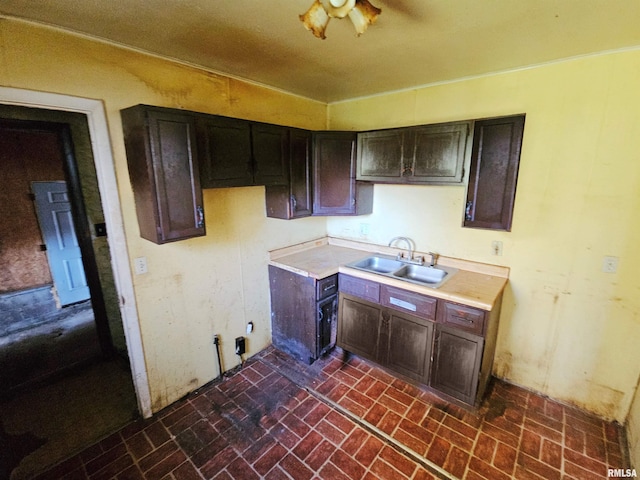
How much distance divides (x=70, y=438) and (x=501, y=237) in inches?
142

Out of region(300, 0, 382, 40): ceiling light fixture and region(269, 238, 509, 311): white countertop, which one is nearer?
region(300, 0, 382, 40): ceiling light fixture

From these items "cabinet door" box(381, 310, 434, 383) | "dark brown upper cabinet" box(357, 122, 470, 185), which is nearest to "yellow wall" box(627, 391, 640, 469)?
"cabinet door" box(381, 310, 434, 383)

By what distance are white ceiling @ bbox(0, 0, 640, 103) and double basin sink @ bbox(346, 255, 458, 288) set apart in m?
1.62

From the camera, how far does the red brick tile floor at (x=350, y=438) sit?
5.99ft

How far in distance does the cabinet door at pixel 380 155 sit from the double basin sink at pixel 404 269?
827mm

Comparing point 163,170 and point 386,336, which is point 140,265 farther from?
point 386,336

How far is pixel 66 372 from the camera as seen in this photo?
8.76 ft

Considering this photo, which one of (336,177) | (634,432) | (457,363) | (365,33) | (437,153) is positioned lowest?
(634,432)

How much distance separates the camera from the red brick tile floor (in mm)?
1826

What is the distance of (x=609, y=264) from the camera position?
2.02 m

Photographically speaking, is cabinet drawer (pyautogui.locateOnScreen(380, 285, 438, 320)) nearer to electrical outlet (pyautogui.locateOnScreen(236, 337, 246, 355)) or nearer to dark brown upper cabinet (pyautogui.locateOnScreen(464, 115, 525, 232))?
dark brown upper cabinet (pyautogui.locateOnScreen(464, 115, 525, 232))

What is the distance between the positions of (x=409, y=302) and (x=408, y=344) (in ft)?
1.24

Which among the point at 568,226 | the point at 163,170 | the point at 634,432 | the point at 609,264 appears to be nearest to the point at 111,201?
the point at 163,170

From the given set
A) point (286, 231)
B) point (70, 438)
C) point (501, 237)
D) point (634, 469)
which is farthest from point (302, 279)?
point (634, 469)
